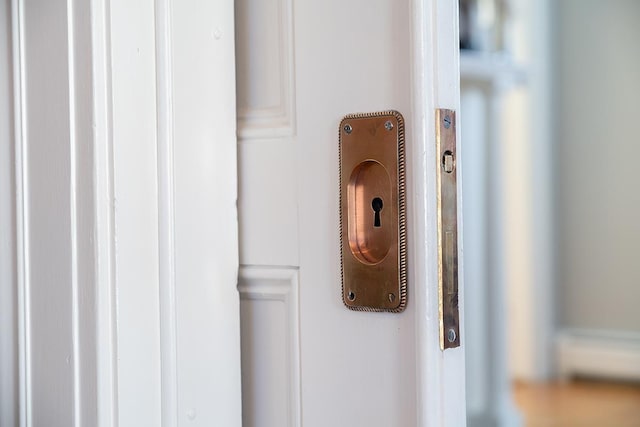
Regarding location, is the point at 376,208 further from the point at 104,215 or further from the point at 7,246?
the point at 7,246

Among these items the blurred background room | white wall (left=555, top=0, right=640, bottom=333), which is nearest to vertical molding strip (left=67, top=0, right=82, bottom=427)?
the blurred background room

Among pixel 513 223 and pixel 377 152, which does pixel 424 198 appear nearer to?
pixel 377 152

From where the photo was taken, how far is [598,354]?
3484 mm

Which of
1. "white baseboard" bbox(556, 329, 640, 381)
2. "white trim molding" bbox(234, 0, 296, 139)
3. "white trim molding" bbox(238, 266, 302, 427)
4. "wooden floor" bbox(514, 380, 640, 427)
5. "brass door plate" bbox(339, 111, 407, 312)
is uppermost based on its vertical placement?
"white trim molding" bbox(234, 0, 296, 139)

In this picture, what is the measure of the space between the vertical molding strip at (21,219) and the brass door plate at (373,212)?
0.88ft

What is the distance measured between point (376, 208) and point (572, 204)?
3031 millimetres

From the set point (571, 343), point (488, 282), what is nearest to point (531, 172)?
point (571, 343)

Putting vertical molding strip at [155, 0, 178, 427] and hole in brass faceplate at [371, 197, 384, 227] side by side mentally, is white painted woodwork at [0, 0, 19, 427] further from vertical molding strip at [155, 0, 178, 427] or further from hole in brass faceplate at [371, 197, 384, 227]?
hole in brass faceplate at [371, 197, 384, 227]

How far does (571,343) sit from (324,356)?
10.0ft

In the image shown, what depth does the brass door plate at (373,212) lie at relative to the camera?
2.25ft

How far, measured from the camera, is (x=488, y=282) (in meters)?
2.60

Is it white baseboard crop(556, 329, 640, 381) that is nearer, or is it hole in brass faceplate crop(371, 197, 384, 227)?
hole in brass faceplate crop(371, 197, 384, 227)

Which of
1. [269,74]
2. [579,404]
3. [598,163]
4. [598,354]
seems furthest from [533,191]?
[269,74]

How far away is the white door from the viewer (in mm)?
673
